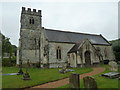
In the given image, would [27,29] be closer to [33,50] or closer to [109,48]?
[33,50]

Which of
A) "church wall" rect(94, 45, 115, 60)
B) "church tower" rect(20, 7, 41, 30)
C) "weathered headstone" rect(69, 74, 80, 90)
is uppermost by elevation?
"church tower" rect(20, 7, 41, 30)

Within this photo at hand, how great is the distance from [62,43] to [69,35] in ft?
16.6

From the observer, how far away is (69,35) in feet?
103

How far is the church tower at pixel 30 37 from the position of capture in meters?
29.7

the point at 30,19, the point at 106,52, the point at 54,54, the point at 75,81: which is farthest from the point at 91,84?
the point at 106,52

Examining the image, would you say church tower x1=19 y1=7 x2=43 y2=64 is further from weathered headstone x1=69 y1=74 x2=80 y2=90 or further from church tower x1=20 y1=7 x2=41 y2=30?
weathered headstone x1=69 y1=74 x2=80 y2=90

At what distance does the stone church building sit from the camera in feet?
80.3

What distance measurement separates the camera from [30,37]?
30969 mm

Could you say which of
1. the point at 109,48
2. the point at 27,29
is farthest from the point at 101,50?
the point at 27,29

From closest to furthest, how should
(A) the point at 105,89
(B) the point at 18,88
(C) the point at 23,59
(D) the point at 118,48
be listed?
(A) the point at 105,89 < (B) the point at 18,88 < (C) the point at 23,59 < (D) the point at 118,48

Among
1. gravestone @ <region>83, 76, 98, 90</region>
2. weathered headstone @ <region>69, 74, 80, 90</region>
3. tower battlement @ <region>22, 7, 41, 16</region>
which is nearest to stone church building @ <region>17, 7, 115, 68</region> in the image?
tower battlement @ <region>22, 7, 41, 16</region>

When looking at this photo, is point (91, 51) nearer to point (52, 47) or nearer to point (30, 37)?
point (52, 47)

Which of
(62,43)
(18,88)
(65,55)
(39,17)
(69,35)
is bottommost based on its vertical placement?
(18,88)

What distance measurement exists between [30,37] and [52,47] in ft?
28.1
